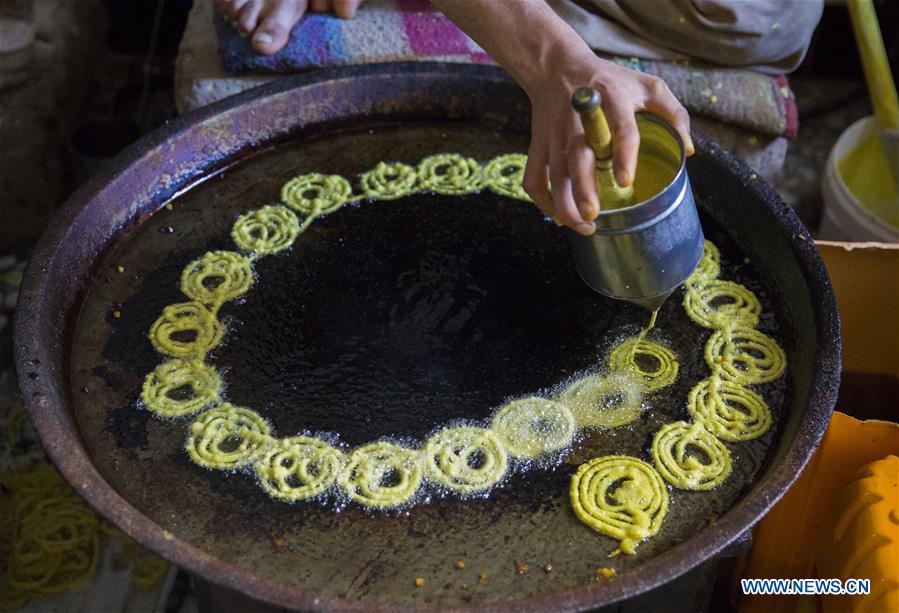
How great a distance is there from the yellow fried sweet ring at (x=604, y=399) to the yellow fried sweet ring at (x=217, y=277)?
3.62 ft

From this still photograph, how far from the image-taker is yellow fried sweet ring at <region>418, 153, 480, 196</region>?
335 cm

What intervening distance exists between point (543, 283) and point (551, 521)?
899 millimetres

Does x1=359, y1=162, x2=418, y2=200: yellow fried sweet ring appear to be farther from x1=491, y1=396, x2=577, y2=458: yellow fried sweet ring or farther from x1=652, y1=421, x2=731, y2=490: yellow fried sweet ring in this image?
x1=652, y1=421, x2=731, y2=490: yellow fried sweet ring

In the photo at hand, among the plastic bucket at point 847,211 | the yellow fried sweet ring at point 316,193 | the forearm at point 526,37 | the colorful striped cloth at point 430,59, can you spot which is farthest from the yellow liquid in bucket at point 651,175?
the plastic bucket at point 847,211

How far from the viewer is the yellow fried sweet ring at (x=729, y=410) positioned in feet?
8.51

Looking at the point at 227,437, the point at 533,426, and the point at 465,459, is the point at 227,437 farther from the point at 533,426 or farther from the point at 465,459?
the point at 533,426

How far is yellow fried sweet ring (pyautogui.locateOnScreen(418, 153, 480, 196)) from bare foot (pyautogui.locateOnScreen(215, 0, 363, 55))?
92cm

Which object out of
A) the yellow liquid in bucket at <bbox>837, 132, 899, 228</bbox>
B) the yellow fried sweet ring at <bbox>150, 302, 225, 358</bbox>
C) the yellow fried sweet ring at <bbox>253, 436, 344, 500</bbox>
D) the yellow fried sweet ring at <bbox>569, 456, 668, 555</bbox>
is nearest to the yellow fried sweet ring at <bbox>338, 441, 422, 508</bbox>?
the yellow fried sweet ring at <bbox>253, 436, 344, 500</bbox>

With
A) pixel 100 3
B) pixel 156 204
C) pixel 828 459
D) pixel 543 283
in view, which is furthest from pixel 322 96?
pixel 100 3

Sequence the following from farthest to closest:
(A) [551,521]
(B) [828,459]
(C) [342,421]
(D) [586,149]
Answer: (B) [828,459]
(C) [342,421]
(A) [551,521]
(D) [586,149]

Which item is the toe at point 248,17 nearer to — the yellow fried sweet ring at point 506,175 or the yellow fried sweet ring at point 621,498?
the yellow fried sweet ring at point 506,175

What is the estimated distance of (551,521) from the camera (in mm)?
2400

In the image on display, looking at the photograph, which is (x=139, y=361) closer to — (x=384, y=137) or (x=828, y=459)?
(x=384, y=137)

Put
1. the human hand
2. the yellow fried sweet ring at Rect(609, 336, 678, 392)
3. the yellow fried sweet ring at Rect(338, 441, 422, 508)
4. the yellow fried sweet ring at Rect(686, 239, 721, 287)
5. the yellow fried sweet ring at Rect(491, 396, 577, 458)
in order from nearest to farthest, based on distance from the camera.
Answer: the human hand, the yellow fried sweet ring at Rect(338, 441, 422, 508), the yellow fried sweet ring at Rect(491, 396, 577, 458), the yellow fried sweet ring at Rect(609, 336, 678, 392), the yellow fried sweet ring at Rect(686, 239, 721, 287)
